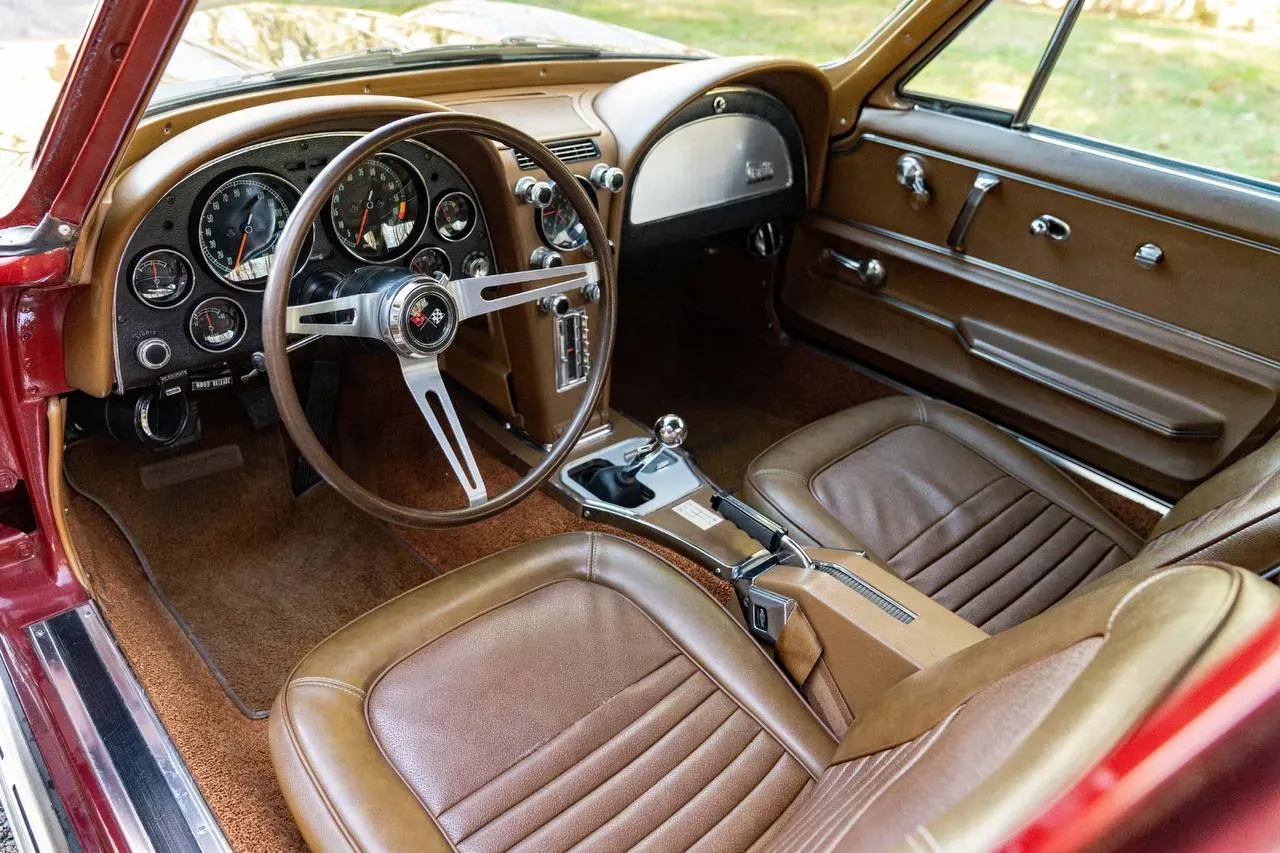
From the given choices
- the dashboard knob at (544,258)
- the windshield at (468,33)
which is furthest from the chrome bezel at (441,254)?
the windshield at (468,33)

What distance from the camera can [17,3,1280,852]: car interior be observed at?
110 cm

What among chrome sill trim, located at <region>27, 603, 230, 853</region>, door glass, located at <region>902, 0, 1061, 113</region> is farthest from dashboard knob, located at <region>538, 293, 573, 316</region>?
door glass, located at <region>902, 0, 1061, 113</region>

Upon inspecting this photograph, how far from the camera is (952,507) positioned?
1.74 meters

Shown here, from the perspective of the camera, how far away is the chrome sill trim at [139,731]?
1.22 metres

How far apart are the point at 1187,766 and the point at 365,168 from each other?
141 cm

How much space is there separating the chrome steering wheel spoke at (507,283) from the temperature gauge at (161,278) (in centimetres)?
43

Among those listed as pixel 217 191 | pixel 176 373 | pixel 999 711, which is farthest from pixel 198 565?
pixel 999 711

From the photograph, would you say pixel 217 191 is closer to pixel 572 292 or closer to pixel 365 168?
pixel 365 168

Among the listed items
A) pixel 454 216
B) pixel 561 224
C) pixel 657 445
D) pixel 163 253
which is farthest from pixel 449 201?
pixel 657 445

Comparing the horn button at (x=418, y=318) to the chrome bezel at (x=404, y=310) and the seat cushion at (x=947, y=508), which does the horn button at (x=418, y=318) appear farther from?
the seat cushion at (x=947, y=508)

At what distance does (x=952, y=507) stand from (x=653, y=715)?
770 millimetres

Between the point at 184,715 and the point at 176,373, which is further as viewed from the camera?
the point at 176,373

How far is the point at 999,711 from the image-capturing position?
2.44 ft

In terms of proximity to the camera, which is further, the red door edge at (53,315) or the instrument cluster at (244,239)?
the instrument cluster at (244,239)
